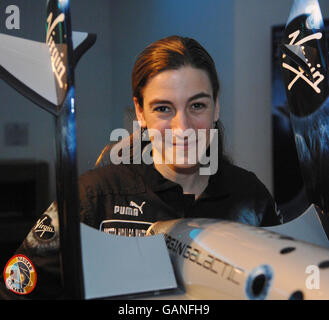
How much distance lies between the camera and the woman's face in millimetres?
567

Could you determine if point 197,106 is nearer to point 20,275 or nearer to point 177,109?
point 177,109

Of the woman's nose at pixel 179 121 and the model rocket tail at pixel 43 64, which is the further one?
the woman's nose at pixel 179 121

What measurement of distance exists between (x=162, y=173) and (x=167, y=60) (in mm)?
156

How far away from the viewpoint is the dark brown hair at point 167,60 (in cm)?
58

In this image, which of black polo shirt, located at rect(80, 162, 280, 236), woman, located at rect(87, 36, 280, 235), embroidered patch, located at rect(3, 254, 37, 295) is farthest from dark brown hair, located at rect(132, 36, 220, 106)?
embroidered patch, located at rect(3, 254, 37, 295)

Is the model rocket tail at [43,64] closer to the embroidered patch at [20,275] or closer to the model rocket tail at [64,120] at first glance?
the model rocket tail at [64,120]

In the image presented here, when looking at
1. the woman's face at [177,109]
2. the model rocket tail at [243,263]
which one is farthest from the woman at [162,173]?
the model rocket tail at [243,263]

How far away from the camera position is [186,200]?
0.62 metres

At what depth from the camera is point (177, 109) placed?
57cm

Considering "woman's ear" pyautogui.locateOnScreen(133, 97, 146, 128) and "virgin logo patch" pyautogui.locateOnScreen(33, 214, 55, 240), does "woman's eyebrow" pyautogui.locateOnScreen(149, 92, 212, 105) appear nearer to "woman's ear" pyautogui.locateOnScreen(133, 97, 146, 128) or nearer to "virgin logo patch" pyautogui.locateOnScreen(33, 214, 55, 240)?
"woman's ear" pyautogui.locateOnScreen(133, 97, 146, 128)

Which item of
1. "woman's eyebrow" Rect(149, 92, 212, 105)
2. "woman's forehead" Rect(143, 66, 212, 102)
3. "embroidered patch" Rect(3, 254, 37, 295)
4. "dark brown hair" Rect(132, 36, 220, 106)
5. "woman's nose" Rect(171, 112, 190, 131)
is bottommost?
"embroidered patch" Rect(3, 254, 37, 295)

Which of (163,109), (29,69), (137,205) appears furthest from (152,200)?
(29,69)

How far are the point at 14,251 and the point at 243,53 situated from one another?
52 centimetres
